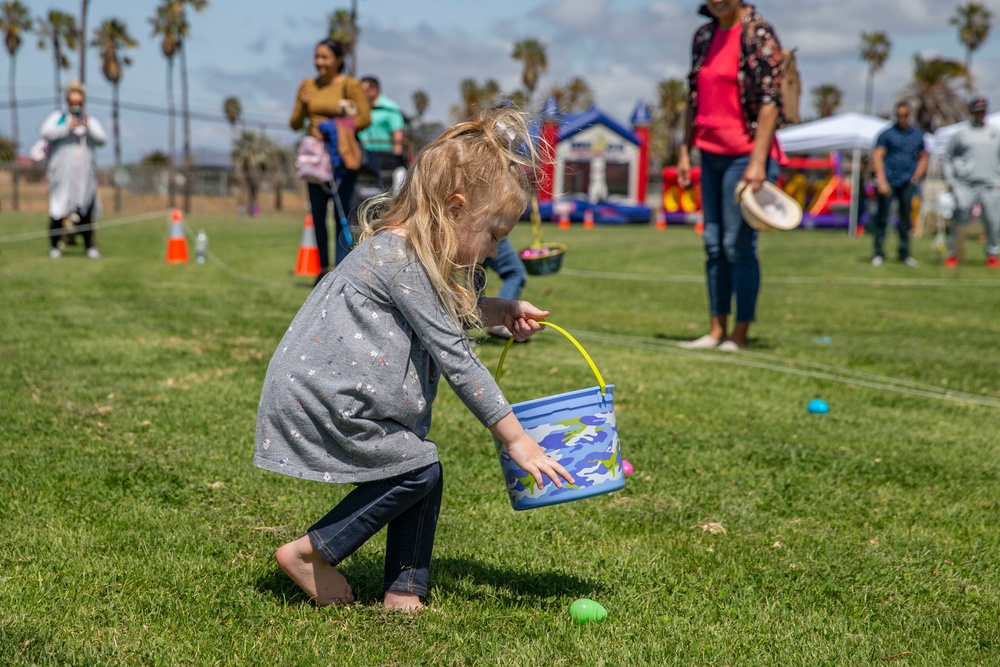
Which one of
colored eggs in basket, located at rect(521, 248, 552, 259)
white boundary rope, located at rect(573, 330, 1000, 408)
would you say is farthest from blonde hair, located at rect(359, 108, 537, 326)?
white boundary rope, located at rect(573, 330, 1000, 408)

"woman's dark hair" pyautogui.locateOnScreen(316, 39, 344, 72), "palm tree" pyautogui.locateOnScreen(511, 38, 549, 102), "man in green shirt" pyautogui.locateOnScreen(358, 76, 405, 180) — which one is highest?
"palm tree" pyautogui.locateOnScreen(511, 38, 549, 102)

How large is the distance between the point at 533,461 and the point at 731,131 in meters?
4.23

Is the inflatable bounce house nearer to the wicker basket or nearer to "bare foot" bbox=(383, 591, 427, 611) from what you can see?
the wicker basket

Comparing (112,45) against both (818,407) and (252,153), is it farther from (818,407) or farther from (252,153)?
(818,407)

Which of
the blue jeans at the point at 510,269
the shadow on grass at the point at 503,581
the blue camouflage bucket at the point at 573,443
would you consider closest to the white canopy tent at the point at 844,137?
the blue jeans at the point at 510,269

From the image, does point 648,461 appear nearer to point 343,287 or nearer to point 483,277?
point 483,277

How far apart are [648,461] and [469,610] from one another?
1.40 meters

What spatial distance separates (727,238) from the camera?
20.1 ft

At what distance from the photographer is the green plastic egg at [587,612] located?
246 centimetres

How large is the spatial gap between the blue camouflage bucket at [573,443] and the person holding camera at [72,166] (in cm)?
1068

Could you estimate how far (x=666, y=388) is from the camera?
5012 millimetres

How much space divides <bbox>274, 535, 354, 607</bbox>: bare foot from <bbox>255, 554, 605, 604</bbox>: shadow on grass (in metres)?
0.07

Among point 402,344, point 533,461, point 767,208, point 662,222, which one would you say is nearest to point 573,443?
point 533,461

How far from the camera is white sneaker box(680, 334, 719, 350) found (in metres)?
6.29
